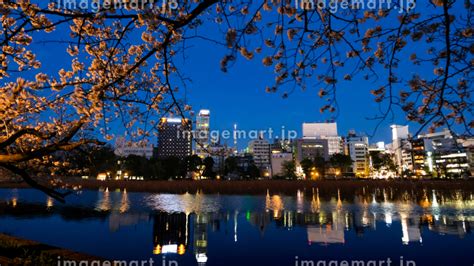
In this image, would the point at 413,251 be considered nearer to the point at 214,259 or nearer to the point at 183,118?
the point at 214,259

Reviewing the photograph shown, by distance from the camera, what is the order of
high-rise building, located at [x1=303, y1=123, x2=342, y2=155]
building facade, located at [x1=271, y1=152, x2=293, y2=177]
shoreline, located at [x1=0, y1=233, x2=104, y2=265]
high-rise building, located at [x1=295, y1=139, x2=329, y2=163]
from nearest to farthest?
shoreline, located at [x1=0, y1=233, x2=104, y2=265] → building facade, located at [x1=271, y1=152, x2=293, y2=177] → high-rise building, located at [x1=295, y1=139, x2=329, y2=163] → high-rise building, located at [x1=303, y1=123, x2=342, y2=155]

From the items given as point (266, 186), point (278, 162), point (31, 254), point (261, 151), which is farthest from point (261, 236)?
point (261, 151)

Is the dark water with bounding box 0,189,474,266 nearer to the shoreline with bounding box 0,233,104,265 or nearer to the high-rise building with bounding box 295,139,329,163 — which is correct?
the shoreline with bounding box 0,233,104,265

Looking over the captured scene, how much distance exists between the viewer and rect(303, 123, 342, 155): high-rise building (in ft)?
492

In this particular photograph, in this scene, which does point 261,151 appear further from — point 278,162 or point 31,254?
point 31,254

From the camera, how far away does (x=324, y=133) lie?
156 metres

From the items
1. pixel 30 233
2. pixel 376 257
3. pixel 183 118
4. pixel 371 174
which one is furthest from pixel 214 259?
pixel 371 174

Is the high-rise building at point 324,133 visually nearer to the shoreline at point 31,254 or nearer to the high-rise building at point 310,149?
the high-rise building at point 310,149

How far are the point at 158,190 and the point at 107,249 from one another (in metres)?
51.5

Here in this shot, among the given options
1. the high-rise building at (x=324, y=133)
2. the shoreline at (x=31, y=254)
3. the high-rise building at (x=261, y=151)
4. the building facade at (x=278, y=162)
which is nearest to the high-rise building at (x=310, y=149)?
the building facade at (x=278, y=162)

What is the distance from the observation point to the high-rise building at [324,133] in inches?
5906

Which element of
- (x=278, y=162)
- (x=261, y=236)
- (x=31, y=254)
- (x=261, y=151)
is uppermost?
(x=261, y=151)

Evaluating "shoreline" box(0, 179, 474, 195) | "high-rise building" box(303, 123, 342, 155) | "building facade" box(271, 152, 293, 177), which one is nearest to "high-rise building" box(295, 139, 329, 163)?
"building facade" box(271, 152, 293, 177)

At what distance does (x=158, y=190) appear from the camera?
63.5m
